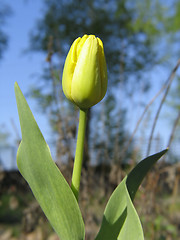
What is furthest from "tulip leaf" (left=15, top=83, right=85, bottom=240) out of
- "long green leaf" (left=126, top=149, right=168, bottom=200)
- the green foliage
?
"long green leaf" (left=126, top=149, right=168, bottom=200)

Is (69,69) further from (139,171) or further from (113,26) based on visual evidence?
(113,26)

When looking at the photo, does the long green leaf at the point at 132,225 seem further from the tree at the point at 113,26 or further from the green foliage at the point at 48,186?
the tree at the point at 113,26

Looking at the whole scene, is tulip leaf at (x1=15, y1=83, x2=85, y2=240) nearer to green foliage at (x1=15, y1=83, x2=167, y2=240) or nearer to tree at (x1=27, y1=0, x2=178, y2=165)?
green foliage at (x1=15, y1=83, x2=167, y2=240)

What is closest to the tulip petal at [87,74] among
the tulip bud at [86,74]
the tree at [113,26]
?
the tulip bud at [86,74]

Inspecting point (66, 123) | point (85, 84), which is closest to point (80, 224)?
point (85, 84)

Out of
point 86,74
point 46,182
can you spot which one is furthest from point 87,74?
point 46,182
